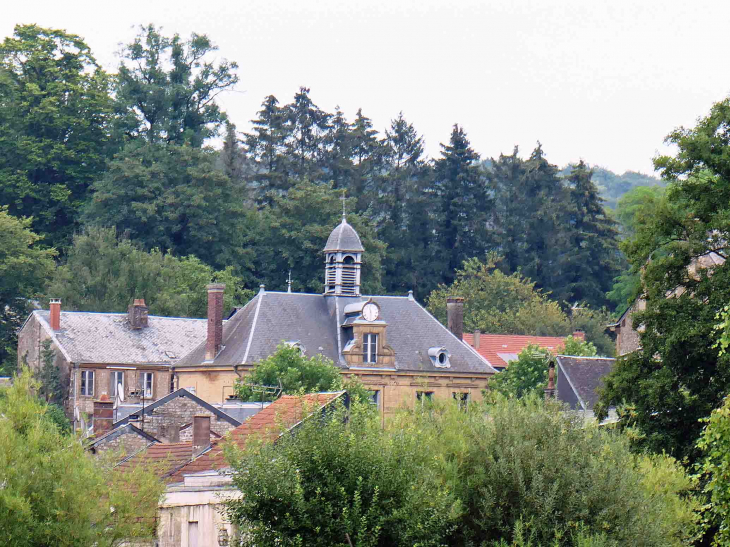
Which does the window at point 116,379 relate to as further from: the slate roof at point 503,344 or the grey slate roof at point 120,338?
the slate roof at point 503,344

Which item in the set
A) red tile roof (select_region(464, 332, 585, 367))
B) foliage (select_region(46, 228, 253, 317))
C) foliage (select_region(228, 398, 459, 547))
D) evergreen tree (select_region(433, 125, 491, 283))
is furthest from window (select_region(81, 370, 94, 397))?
foliage (select_region(228, 398, 459, 547))

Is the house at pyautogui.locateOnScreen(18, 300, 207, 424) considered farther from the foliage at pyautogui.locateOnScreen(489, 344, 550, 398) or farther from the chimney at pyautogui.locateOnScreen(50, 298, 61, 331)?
the foliage at pyautogui.locateOnScreen(489, 344, 550, 398)

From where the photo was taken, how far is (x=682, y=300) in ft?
119

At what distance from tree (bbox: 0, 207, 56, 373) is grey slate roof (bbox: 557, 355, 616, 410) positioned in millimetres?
39624

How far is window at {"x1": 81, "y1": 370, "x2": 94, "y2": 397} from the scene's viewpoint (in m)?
74.9

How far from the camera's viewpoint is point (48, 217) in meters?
99.1

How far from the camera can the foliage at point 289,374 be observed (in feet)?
191

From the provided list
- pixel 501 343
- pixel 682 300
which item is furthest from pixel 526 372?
pixel 682 300

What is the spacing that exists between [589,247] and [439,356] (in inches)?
1430

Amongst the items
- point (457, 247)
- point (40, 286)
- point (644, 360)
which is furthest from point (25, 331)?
point (644, 360)

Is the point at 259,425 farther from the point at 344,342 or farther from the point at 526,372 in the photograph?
the point at 526,372

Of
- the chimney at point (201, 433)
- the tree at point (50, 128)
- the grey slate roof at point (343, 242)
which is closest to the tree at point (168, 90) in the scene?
the tree at point (50, 128)

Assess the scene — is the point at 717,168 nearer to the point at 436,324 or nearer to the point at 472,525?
the point at 472,525

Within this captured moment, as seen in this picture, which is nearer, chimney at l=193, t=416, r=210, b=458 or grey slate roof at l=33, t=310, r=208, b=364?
chimney at l=193, t=416, r=210, b=458
